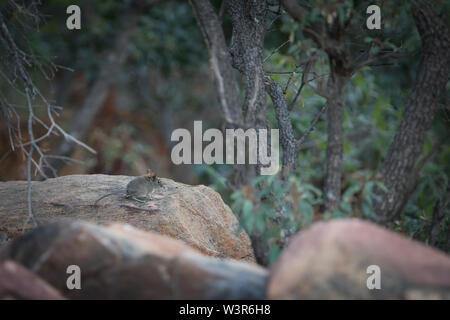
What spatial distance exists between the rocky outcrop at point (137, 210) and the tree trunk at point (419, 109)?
132 cm


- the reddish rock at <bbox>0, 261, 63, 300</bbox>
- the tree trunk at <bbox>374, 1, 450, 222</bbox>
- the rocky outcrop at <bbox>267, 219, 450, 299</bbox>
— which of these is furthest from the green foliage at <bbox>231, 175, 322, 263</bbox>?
the reddish rock at <bbox>0, 261, 63, 300</bbox>

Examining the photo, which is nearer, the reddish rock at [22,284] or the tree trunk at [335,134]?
the reddish rock at [22,284]

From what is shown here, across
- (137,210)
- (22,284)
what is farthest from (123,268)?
(137,210)

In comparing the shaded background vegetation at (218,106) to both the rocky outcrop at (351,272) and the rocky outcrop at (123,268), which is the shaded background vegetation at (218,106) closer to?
the rocky outcrop at (123,268)

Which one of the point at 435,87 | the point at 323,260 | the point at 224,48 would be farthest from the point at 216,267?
the point at 435,87

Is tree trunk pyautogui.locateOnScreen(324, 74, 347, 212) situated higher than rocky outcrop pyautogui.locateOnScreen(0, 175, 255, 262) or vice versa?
tree trunk pyautogui.locateOnScreen(324, 74, 347, 212)

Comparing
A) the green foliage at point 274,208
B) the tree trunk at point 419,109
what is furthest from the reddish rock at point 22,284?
the tree trunk at point 419,109

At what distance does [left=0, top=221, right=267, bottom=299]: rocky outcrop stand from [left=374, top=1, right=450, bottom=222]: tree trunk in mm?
1508

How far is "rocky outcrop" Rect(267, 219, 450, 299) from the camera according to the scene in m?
2.65

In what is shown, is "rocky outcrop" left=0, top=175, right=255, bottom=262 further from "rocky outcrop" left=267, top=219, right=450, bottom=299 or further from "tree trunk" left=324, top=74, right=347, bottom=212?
"rocky outcrop" left=267, top=219, right=450, bottom=299

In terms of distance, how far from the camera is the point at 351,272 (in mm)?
2648

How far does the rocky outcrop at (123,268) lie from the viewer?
2.86 metres
